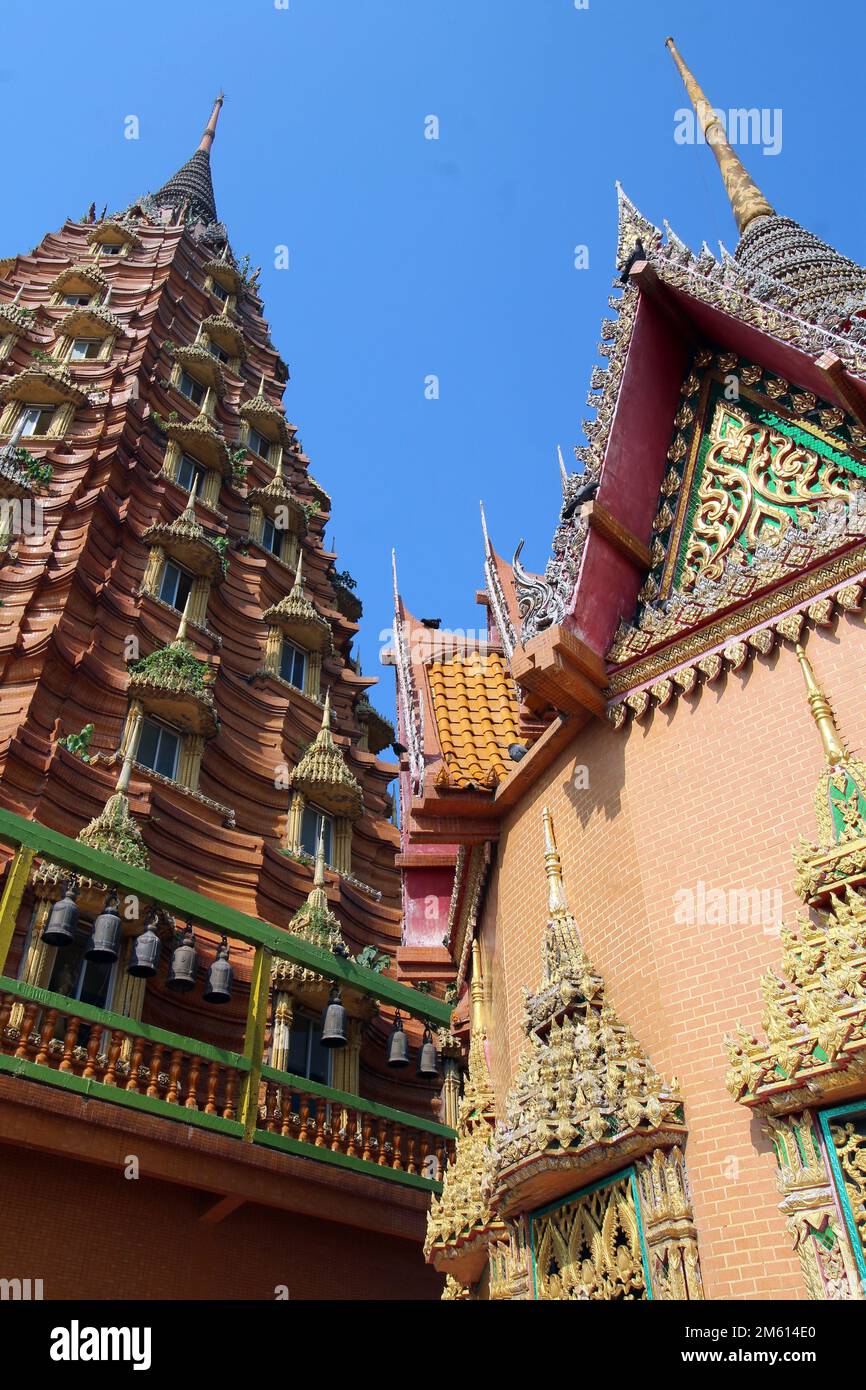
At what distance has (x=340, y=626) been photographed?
82.4 feet

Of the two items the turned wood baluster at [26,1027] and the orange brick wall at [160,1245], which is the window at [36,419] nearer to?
the turned wood baluster at [26,1027]

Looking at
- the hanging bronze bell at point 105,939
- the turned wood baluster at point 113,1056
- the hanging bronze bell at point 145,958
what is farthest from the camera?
the hanging bronze bell at point 145,958

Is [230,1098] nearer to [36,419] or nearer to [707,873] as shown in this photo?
[707,873]

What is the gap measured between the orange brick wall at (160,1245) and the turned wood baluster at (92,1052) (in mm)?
1084

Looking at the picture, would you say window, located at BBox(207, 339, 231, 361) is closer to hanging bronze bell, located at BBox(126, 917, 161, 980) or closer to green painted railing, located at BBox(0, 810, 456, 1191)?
green painted railing, located at BBox(0, 810, 456, 1191)

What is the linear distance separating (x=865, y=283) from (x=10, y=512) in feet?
49.1

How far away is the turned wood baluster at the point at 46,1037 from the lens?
9.85m

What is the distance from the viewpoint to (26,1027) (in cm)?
1006

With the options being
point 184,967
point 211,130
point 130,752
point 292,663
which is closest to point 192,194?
point 211,130

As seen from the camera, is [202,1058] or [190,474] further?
[190,474]

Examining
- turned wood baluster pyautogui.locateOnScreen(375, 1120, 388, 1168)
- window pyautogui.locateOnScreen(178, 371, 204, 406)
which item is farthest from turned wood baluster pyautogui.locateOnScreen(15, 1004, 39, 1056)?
window pyautogui.locateOnScreen(178, 371, 204, 406)

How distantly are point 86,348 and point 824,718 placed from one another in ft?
80.3

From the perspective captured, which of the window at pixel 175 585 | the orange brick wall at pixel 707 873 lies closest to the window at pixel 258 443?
the window at pixel 175 585
